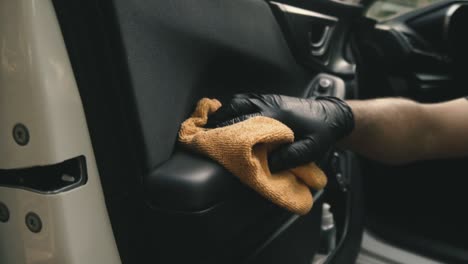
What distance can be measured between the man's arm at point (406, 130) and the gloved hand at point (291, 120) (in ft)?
0.55

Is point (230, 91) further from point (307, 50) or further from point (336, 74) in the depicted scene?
point (336, 74)

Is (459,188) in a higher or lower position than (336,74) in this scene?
lower

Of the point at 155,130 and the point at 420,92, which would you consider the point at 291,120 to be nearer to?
the point at 155,130

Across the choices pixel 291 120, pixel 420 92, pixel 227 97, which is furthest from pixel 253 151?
pixel 420 92

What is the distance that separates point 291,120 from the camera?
0.52 meters

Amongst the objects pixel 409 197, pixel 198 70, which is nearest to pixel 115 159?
pixel 198 70

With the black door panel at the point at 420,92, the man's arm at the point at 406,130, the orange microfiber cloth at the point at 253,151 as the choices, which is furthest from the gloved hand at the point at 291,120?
the black door panel at the point at 420,92

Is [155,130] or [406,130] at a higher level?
[155,130]

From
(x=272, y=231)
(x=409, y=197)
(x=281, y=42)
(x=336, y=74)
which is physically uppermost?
(x=281, y=42)

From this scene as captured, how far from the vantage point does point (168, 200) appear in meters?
0.44

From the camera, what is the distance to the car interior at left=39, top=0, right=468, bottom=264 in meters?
0.43

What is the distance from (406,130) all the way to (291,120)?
0.36 metres

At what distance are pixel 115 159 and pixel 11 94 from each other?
119 mm

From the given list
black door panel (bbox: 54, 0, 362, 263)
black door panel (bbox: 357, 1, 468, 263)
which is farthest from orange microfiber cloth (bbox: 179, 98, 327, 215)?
black door panel (bbox: 357, 1, 468, 263)
